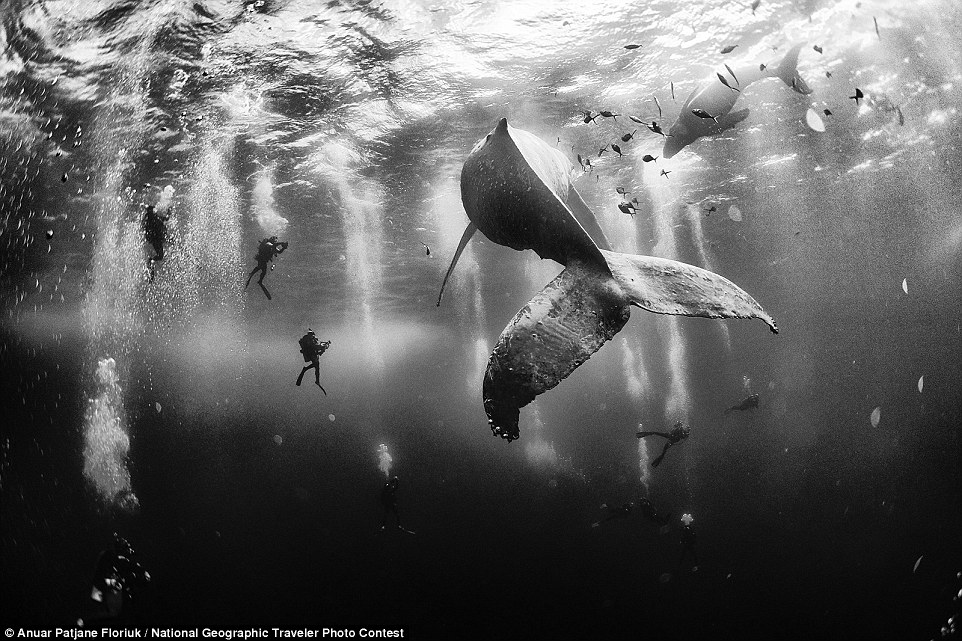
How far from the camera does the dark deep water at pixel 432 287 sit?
31.2 feet

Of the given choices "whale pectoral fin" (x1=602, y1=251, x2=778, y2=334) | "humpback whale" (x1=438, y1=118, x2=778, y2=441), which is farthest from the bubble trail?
"whale pectoral fin" (x1=602, y1=251, x2=778, y2=334)

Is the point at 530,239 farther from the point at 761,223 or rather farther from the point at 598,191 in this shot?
the point at 761,223

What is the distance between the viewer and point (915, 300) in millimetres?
51188

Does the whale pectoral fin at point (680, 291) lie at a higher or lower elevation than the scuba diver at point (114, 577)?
higher

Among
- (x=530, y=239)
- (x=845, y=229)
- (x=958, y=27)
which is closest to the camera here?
(x=530, y=239)

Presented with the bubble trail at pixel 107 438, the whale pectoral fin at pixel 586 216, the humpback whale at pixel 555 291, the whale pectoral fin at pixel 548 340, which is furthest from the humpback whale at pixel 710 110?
the bubble trail at pixel 107 438

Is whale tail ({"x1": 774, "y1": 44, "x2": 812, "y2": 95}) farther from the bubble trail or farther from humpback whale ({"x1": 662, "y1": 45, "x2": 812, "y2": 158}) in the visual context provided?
the bubble trail

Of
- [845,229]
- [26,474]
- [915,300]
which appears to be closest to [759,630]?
[845,229]

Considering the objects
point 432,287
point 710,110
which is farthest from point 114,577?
point 432,287

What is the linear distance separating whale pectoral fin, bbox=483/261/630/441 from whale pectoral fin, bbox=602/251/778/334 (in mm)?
139

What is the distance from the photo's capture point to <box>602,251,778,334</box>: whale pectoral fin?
2569mm

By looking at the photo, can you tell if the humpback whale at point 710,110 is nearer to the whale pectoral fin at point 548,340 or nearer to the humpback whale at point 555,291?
the humpback whale at point 555,291

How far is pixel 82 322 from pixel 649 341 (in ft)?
161

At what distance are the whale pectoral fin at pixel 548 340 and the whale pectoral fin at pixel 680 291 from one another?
14 cm
